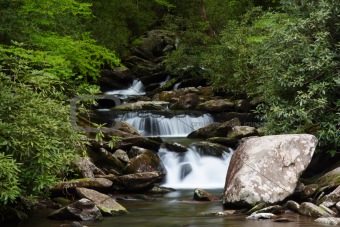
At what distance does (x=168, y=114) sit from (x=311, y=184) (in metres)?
11.0

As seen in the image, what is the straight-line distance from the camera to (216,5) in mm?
33938

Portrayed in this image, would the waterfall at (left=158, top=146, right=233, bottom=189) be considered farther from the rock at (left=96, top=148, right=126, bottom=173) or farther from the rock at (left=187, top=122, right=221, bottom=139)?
the rock at (left=187, top=122, right=221, bottom=139)

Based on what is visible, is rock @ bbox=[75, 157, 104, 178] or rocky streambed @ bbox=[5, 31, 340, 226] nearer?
rocky streambed @ bbox=[5, 31, 340, 226]

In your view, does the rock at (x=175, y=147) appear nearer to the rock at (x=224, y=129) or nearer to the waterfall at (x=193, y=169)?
the waterfall at (x=193, y=169)

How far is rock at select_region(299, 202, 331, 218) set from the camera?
1112 centimetres

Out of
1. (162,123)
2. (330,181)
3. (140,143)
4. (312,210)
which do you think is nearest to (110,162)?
(140,143)

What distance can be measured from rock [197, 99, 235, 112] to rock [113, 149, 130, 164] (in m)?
8.02

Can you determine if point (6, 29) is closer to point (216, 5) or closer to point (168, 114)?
point (168, 114)

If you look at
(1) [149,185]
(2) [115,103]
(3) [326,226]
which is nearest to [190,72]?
(2) [115,103]

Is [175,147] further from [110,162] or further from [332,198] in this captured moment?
[332,198]

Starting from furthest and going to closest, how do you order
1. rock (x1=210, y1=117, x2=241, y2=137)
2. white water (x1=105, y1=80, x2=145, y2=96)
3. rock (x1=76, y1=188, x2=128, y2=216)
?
white water (x1=105, y1=80, x2=145, y2=96)
rock (x1=210, y1=117, x2=241, y2=137)
rock (x1=76, y1=188, x2=128, y2=216)

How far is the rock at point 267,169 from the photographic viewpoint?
478 inches

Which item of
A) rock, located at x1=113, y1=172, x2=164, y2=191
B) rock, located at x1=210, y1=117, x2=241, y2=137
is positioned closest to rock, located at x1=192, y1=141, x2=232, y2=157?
rock, located at x1=210, y1=117, x2=241, y2=137

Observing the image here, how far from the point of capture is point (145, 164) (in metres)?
16.5
